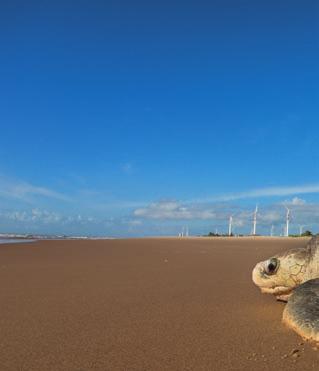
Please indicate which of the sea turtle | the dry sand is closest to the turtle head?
the sea turtle

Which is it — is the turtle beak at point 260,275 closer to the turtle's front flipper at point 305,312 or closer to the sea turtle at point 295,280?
the sea turtle at point 295,280

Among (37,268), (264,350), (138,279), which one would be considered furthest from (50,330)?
(37,268)

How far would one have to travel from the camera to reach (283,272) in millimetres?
5391

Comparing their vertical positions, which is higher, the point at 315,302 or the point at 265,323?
the point at 315,302

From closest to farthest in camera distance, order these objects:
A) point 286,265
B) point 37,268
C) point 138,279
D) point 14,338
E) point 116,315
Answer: point 14,338 < point 116,315 < point 286,265 < point 138,279 < point 37,268

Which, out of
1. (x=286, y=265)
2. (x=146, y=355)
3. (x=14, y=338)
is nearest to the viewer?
(x=146, y=355)

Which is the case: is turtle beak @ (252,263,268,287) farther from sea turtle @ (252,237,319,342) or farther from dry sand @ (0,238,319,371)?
dry sand @ (0,238,319,371)

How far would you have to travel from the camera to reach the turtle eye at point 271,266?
17.9ft

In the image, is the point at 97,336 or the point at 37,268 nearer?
the point at 97,336

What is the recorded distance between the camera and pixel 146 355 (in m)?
3.43

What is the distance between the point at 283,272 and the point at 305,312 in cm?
152

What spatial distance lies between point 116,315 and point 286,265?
2.12 m

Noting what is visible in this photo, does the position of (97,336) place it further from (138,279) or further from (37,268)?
(37,268)

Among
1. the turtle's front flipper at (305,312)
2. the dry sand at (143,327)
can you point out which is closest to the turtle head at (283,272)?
the dry sand at (143,327)
